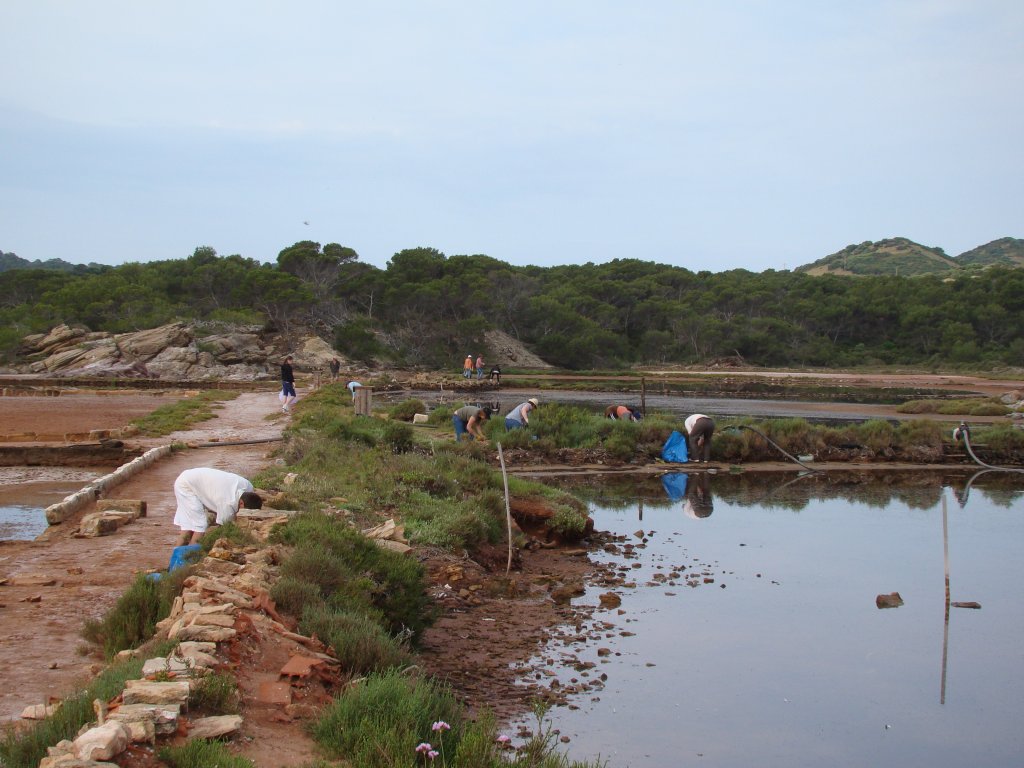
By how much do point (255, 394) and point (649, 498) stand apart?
24677 mm

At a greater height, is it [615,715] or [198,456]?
[198,456]

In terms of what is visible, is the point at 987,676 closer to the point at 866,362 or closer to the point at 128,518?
the point at 128,518

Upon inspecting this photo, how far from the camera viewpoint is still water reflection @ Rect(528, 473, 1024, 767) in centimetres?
788

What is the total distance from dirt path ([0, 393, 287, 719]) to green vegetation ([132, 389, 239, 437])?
21.0 ft

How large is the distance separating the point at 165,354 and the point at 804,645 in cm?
5215

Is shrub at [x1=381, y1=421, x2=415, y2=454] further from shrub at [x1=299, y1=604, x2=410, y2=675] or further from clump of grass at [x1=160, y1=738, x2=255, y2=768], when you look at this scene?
clump of grass at [x1=160, y1=738, x2=255, y2=768]

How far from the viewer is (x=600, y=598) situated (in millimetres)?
11477

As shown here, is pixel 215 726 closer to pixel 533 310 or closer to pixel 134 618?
pixel 134 618

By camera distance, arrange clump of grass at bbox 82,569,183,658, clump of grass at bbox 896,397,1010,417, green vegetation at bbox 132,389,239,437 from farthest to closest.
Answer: clump of grass at bbox 896,397,1010,417 → green vegetation at bbox 132,389,239,437 → clump of grass at bbox 82,569,183,658

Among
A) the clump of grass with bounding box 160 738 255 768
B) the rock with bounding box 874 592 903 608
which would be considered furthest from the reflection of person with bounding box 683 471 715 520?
the clump of grass with bounding box 160 738 255 768

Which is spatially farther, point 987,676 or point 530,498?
point 530,498

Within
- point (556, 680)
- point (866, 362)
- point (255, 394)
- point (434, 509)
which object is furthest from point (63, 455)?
point (866, 362)

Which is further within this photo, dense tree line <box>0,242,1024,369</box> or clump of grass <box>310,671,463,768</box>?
dense tree line <box>0,242,1024,369</box>

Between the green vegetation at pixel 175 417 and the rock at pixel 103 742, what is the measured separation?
Result: 1838 cm
